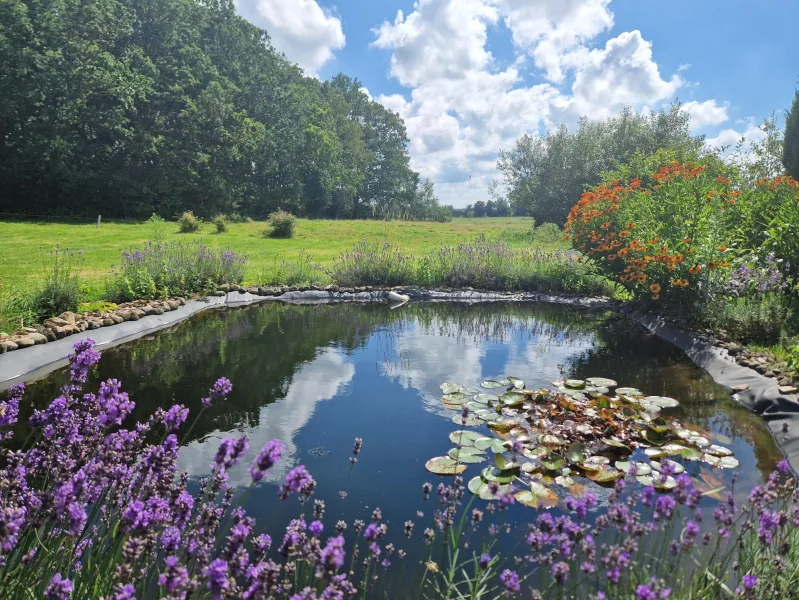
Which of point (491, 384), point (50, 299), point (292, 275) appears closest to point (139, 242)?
point (292, 275)

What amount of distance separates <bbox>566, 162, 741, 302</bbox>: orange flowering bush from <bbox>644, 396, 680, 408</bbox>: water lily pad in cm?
282

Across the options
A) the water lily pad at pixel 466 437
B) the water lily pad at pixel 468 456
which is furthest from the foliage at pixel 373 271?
the water lily pad at pixel 468 456

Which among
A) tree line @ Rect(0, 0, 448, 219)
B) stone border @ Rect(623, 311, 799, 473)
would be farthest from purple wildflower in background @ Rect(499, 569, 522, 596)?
tree line @ Rect(0, 0, 448, 219)

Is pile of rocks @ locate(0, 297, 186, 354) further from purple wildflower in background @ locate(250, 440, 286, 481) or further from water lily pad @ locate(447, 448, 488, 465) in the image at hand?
purple wildflower in background @ locate(250, 440, 286, 481)

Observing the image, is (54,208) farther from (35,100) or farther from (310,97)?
(310,97)

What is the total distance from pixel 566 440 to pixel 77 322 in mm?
7370

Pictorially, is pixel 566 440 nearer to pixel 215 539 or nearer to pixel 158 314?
pixel 215 539

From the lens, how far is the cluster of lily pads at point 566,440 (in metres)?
4.41

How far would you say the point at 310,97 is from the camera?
163 feet

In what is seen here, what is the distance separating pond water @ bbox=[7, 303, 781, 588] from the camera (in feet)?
14.7

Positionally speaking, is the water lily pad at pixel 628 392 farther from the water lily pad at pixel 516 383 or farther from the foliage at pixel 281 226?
the foliage at pixel 281 226

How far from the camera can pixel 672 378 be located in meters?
7.30

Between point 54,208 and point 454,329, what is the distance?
27.1 meters

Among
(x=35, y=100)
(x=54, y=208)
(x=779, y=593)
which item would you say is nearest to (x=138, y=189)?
(x=54, y=208)
